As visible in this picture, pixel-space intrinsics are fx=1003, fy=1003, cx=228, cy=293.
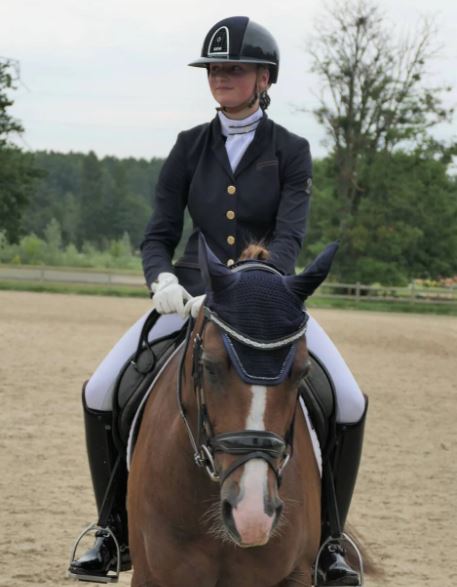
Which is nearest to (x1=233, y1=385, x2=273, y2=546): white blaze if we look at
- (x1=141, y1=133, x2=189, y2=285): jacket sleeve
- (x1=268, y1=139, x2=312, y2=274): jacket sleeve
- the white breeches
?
(x1=268, y1=139, x2=312, y2=274): jacket sleeve

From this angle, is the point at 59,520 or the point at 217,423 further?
the point at 59,520

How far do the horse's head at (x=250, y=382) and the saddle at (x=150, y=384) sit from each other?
1.08m

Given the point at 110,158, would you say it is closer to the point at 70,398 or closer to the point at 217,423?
the point at 70,398

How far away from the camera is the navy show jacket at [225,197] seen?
4.45m

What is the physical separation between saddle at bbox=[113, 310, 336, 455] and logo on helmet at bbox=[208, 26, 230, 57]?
4.03 ft

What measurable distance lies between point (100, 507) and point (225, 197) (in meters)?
1.72

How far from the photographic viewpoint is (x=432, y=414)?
1345 centimetres

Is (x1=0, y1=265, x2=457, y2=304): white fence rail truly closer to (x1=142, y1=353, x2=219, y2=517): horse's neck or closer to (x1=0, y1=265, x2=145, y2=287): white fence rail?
(x1=0, y1=265, x2=145, y2=287): white fence rail

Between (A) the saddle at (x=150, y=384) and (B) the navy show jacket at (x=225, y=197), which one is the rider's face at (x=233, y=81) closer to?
(B) the navy show jacket at (x=225, y=197)

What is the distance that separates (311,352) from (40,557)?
308cm

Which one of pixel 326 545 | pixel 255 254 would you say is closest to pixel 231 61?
pixel 255 254

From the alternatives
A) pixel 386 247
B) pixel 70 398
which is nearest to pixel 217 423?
pixel 70 398

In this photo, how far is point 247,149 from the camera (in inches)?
179

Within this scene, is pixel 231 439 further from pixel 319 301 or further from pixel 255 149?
pixel 319 301
